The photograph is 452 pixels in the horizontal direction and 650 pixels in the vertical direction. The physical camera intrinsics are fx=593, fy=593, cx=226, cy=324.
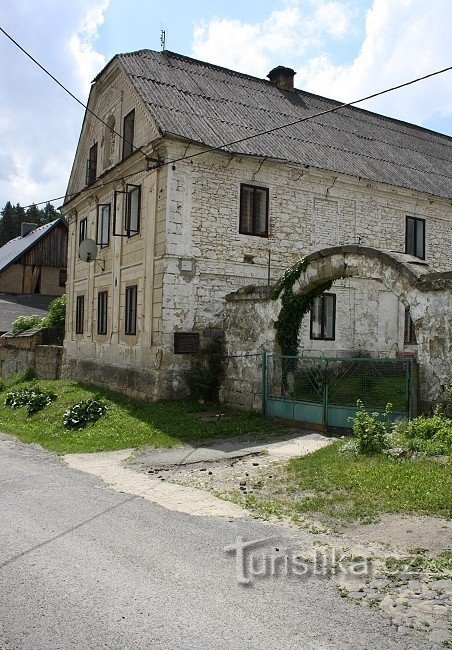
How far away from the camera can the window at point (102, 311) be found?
1911cm

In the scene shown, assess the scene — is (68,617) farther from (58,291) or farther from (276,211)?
(58,291)

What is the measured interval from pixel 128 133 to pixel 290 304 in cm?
870

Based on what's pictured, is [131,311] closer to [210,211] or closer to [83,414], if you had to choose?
[210,211]

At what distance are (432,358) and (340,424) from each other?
2160 millimetres

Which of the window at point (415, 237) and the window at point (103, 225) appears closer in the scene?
the window at point (103, 225)

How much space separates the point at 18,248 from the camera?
40594 mm

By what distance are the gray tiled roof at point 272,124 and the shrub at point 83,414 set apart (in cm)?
707

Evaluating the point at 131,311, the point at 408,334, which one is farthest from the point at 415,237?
the point at 131,311

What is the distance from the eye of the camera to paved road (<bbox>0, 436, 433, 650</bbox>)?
146 inches

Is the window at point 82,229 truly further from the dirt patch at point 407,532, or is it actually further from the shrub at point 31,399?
the dirt patch at point 407,532

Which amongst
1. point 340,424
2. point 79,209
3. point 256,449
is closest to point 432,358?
point 340,424

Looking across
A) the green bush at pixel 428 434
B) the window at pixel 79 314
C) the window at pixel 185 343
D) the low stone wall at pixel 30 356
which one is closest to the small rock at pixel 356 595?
the green bush at pixel 428 434

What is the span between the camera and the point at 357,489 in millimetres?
7133

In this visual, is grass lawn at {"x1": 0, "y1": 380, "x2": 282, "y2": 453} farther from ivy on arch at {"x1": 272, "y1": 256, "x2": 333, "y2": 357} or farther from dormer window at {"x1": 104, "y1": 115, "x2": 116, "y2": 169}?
dormer window at {"x1": 104, "y1": 115, "x2": 116, "y2": 169}
